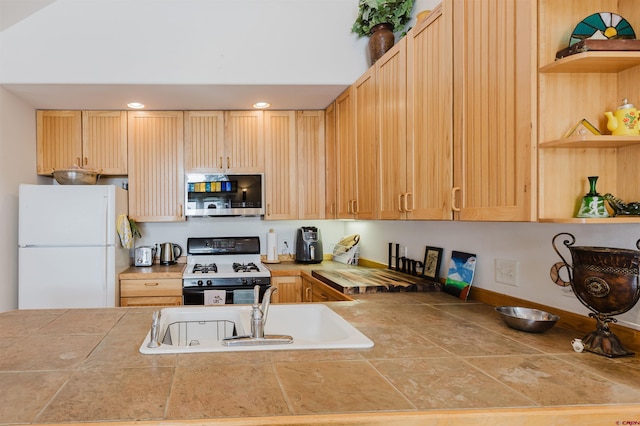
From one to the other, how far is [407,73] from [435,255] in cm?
107

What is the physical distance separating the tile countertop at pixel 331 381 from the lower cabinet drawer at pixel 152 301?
5.66 feet

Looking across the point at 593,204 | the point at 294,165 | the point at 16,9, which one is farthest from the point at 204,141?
the point at 593,204

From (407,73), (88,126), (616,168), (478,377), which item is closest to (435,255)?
(407,73)

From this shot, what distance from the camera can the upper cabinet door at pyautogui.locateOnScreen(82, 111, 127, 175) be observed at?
3.55 meters

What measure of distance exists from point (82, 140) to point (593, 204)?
3708 mm

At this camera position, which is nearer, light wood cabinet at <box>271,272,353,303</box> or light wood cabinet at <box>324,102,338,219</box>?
light wood cabinet at <box>271,272,353,303</box>

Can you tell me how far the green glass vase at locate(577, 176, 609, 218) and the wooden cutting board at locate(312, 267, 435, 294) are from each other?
1.18m

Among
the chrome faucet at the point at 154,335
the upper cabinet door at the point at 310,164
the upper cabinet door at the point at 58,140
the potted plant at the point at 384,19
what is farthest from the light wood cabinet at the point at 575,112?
the upper cabinet door at the point at 58,140

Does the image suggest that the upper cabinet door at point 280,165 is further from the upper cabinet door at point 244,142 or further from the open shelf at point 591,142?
the open shelf at point 591,142

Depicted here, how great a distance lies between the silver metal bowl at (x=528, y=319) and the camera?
145cm

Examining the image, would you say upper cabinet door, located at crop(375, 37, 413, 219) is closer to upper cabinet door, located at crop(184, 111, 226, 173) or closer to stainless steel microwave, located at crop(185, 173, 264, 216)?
stainless steel microwave, located at crop(185, 173, 264, 216)

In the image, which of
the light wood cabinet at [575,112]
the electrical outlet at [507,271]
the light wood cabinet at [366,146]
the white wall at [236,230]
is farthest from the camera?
the white wall at [236,230]

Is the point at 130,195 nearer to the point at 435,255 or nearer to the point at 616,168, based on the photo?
the point at 435,255

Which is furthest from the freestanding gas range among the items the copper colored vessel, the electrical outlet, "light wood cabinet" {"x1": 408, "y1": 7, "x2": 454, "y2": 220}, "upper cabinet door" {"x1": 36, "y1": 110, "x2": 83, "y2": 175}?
the copper colored vessel
